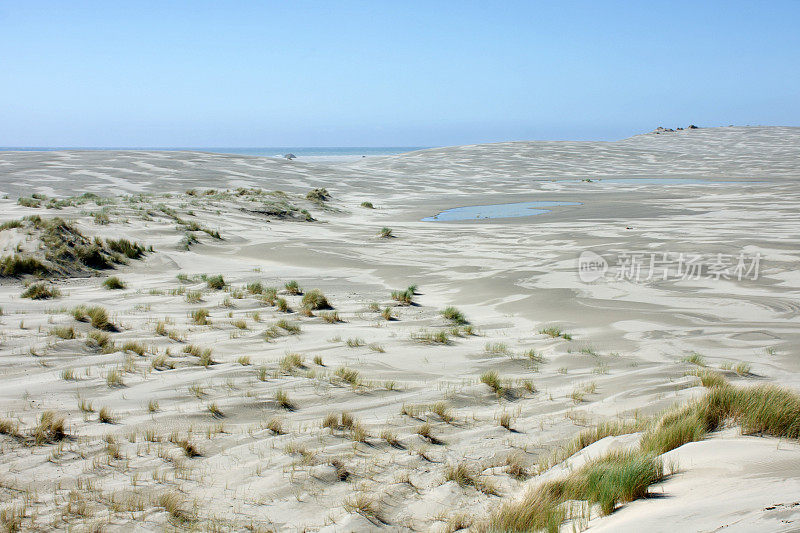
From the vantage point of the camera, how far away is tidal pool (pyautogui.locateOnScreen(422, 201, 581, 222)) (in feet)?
78.5

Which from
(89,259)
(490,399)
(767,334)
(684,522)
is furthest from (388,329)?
(89,259)

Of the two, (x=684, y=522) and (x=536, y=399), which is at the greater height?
(x=684, y=522)

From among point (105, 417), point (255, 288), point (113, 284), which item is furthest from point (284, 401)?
point (113, 284)

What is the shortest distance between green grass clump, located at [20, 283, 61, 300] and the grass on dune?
7.96 meters

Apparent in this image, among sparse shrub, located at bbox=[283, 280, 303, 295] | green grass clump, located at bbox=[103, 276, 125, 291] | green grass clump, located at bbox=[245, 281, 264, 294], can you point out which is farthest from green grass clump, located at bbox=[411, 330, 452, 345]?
green grass clump, located at bbox=[103, 276, 125, 291]

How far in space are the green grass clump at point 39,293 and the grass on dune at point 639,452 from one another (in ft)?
26.1

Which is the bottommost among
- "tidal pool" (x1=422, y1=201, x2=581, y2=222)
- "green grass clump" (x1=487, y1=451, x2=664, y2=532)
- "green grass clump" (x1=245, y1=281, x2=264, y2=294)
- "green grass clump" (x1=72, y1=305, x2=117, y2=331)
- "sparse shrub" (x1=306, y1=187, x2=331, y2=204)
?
"green grass clump" (x1=245, y1=281, x2=264, y2=294)

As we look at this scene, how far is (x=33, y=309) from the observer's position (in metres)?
7.87

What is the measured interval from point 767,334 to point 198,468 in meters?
7.40

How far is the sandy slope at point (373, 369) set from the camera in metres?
3.38

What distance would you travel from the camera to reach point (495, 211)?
2581cm

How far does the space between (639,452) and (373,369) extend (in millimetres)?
3143

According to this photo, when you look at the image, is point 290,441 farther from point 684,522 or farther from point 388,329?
point 388,329

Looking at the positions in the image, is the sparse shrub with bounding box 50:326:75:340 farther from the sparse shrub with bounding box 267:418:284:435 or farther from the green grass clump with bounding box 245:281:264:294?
the green grass clump with bounding box 245:281:264:294
